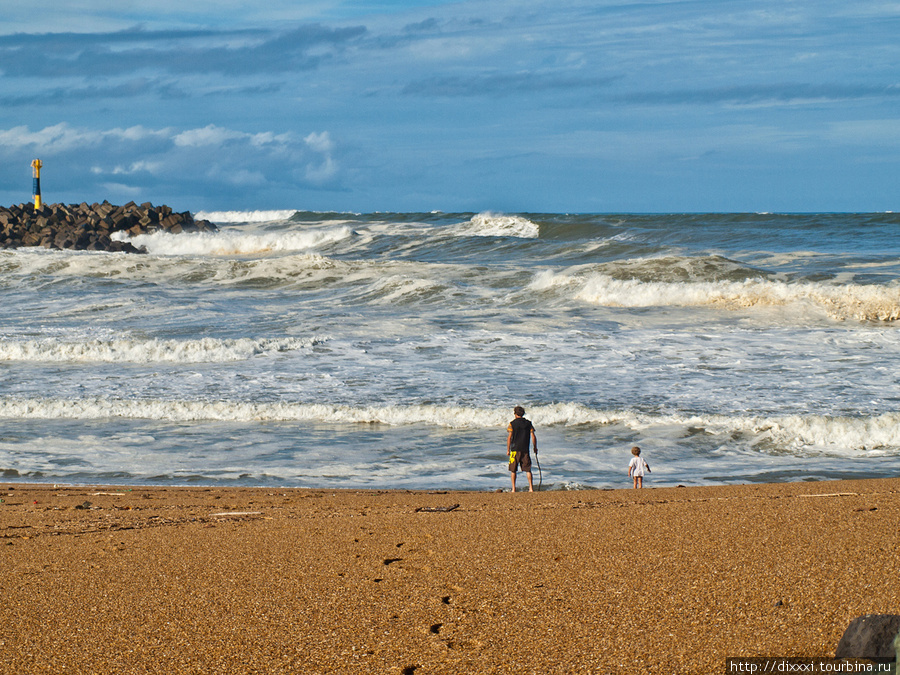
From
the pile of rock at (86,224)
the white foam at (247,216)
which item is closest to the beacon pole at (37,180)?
the pile of rock at (86,224)

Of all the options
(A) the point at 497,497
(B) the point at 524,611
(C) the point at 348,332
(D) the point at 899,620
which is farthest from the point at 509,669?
(C) the point at 348,332

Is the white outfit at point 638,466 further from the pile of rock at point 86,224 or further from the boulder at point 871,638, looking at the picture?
the pile of rock at point 86,224

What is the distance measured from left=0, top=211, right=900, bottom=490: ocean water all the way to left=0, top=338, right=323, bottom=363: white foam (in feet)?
0.14

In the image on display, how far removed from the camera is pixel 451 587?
357 cm

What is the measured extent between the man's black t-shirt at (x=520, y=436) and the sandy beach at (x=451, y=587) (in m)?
1.70

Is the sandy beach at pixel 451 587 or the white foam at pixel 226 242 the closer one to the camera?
the sandy beach at pixel 451 587

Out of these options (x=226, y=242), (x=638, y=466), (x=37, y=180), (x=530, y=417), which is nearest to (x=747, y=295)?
(x=530, y=417)

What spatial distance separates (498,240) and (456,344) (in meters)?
19.5

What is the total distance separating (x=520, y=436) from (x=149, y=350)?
8.29 m

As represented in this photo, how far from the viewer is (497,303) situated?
59.4 feet

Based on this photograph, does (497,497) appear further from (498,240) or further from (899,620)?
(498,240)

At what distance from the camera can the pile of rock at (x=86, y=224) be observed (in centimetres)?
3775

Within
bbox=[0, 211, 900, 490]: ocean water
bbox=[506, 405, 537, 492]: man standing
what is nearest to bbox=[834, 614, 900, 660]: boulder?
bbox=[506, 405, 537, 492]: man standing

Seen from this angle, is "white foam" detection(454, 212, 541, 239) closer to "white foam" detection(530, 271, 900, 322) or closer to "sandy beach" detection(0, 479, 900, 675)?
"white foam" detection(530, 271, 900, 322)
